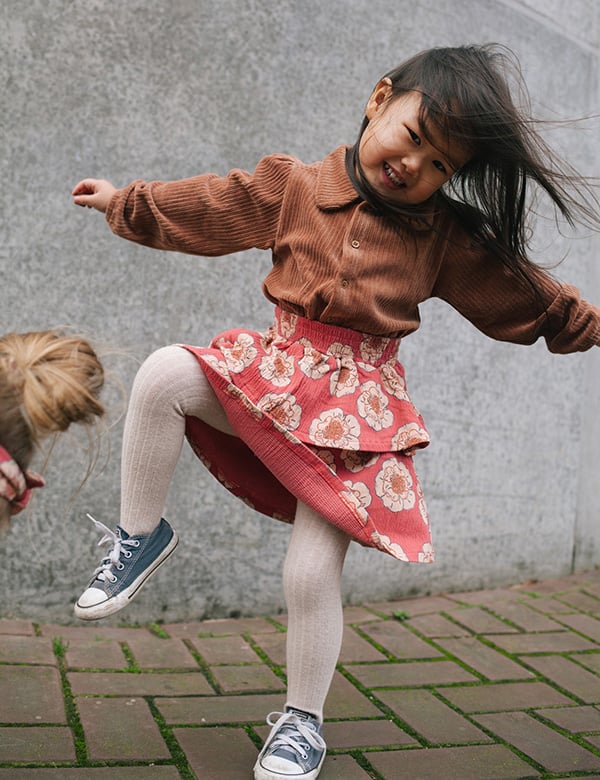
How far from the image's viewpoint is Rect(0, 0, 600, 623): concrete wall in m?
2.92

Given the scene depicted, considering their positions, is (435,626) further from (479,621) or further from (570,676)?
(570,676)

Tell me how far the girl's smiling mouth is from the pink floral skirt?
32cm

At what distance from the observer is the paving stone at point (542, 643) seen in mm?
3168

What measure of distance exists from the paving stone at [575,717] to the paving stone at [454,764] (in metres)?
0.27

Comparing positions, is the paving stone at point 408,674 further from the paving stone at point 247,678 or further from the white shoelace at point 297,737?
the white shoelace at point 297,737

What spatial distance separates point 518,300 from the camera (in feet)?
7.32

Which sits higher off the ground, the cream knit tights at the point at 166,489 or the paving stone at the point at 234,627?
the cream knit tights at the point at 166,489

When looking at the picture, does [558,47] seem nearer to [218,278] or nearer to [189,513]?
[218,278]

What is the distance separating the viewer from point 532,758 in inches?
92.4

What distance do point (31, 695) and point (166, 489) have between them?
2.59 feet

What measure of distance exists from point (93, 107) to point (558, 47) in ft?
6.17

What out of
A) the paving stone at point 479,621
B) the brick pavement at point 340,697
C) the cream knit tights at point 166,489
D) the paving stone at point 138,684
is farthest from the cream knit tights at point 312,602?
the paving stone at point 479,621

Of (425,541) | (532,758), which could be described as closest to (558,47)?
(425,541)

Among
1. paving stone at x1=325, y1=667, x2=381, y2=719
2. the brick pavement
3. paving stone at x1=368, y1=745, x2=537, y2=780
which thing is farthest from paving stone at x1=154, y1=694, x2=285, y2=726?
paving stone at x1=368, y1=745, x2=537, y2=780
